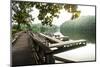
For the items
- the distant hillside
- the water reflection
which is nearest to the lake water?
the water reflection

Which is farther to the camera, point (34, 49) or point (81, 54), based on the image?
point (81, 54)

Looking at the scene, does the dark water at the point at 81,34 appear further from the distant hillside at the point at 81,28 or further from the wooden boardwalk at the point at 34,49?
the wooden boardwalk at the point at 34,49

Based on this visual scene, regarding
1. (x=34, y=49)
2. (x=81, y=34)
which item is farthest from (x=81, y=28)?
(x=34, y=49)

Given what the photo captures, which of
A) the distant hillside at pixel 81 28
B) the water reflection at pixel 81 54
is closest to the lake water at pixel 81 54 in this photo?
the water reflection at pixel 81 54

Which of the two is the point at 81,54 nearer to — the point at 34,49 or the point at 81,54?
the point at 81,54

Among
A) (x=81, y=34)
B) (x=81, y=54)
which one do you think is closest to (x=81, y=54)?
(x=81, y=54)

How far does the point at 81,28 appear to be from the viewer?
2311 millimetres

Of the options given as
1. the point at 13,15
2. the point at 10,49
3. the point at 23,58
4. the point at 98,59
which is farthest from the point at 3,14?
the point at 98,59

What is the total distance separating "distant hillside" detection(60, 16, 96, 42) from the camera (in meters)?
2.24

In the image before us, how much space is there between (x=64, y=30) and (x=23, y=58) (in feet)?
1.91

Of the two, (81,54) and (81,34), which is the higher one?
(81,34)

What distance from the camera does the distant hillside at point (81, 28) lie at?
7.34 feet

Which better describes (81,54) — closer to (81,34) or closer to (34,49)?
(81,34)

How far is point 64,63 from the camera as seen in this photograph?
87.8 inches
